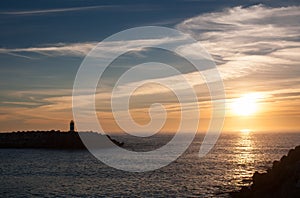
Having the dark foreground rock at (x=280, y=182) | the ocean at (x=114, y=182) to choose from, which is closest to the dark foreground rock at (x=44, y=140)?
the ocean at (x=114, y=182)

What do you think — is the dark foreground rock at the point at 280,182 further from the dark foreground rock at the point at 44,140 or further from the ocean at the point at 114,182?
the dark foreground rock at the point at 44,140

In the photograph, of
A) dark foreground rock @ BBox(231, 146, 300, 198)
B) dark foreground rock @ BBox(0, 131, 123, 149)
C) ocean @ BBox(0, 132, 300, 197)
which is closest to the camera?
dark foreground rock @ BBox(231, 146, 300, 198)

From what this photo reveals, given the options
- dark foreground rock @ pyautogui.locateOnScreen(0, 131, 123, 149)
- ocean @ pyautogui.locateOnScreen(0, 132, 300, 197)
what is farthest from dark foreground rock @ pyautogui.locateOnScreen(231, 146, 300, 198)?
dark foreground rock @ pyautogui.locateOnScreen(0, 131, 123, 149)

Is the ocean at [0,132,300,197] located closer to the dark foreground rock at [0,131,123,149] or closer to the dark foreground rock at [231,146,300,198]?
the dark foreground rock at [231,146,300,198]

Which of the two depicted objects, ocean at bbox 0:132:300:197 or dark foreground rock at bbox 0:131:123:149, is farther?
dark foreground rock at bbox 0:131:123:149

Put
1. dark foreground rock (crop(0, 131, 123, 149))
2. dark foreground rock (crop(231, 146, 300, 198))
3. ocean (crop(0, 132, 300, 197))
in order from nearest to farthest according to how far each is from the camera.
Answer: dark foreground rock (crop(231, 146, 300, 198))
ocean (crop(0, 132, 300, 197))
dark foreground rock (crop(0, 131, 123, 149))

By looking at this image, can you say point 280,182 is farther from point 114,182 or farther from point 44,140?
point 44,140

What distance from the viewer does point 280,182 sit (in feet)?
122

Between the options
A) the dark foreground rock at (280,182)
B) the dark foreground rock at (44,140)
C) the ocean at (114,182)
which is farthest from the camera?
the dark foreground rock at (44,140)

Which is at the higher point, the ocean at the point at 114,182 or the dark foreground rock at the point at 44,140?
the dark foreground rock at the point at 44,140

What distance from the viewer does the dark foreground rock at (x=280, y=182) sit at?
106 ft

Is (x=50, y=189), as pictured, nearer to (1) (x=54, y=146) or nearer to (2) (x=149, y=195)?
(2) (x=149, y=195)

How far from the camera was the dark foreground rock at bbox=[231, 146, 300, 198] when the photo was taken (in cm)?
3228

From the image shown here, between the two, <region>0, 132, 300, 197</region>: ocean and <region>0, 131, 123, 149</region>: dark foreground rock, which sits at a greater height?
<region>0, 131, 123, 149</region>: dark foreground rock
